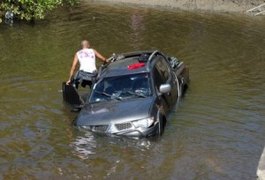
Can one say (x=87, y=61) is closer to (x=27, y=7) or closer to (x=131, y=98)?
(x=131, y=98)

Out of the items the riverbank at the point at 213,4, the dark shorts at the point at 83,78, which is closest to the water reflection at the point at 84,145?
the dark shorts at the point at 83,78

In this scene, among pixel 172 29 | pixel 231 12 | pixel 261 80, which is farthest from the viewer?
pixel 231 12

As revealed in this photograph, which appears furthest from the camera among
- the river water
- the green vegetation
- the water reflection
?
the green vegetation

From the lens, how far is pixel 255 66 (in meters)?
21.9

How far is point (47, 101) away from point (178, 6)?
87.4ft

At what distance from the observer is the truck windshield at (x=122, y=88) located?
43.9 ft

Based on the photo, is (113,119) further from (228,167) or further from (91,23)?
(91,23)

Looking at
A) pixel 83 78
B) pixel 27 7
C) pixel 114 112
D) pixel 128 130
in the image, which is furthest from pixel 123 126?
pixel 27 7

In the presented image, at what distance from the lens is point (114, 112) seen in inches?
497

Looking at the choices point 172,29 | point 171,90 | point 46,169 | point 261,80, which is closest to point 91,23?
point 172,29

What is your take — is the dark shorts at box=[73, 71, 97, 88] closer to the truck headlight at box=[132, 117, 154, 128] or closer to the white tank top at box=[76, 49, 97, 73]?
the white tank top at box=[76, 49, 97, 73]

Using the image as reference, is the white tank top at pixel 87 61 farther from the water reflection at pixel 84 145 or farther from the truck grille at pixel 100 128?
the truck grille at pixel 100 128

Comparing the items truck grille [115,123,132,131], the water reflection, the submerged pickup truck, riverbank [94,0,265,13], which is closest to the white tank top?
the submerged pickup truck

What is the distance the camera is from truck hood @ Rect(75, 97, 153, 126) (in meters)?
12.4
